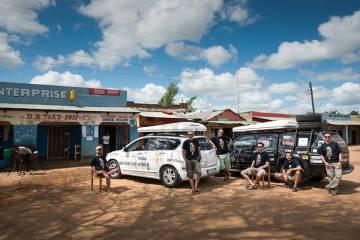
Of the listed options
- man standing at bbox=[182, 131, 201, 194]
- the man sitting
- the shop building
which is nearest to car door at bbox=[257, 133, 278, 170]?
the man sitting

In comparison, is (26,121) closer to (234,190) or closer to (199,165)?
(199,165)

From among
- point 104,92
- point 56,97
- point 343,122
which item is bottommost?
point 343,122

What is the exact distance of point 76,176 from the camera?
1202 cm

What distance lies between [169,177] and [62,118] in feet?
27.7

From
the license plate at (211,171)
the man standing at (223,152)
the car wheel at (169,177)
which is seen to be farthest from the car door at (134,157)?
the man standing at (223,152)

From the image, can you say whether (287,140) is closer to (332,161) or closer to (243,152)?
(243,152)

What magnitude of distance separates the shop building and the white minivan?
6019 millimetres

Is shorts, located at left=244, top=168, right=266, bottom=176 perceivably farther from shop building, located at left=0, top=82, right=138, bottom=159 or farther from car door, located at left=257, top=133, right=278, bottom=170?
shop building, located at left=0, top=82, right=138, bottom=159

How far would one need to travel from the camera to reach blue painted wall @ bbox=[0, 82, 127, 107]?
51.4 ft

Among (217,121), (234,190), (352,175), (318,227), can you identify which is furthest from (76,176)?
(217,121)

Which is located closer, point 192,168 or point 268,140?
point 192,168

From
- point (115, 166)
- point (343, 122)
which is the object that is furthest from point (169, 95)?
point (115, 166)

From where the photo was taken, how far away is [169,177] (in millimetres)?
9312

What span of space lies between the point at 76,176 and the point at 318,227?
9.20m
